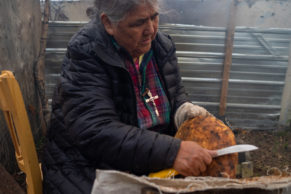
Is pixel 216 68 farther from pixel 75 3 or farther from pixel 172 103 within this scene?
pixel 172 103

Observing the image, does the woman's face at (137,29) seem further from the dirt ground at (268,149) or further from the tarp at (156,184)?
the dirt ground at (268,149)

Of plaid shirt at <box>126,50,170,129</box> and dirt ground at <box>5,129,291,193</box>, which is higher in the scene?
plaid shirt at <box>126,50,170,129</box>

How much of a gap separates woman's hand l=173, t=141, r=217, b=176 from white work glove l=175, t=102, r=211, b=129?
31cm

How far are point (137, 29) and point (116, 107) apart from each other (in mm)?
469

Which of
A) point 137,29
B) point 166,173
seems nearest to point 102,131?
point 166,173

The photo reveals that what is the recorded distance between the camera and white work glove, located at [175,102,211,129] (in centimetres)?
156

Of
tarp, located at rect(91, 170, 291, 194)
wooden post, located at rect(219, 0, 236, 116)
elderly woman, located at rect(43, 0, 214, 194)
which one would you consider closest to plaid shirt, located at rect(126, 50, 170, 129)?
elderly woman, located at rect(43, 0, 214, 194)

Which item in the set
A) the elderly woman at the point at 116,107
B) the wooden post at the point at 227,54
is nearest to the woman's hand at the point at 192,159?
the elderly woman at the point at 116,107

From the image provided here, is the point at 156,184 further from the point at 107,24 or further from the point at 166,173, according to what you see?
the point at 107,24

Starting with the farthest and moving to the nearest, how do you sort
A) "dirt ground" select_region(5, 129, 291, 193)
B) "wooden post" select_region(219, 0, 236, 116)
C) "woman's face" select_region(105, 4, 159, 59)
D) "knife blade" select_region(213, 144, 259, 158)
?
"wooden post" select_region(219, 0, 236, 116)
"dirt ground" select_region(5, 129, 291, 193)
"woman's face" select_region(105, 4, 159, 59)
"knife blade" select_region(213, 144, 259, 158)

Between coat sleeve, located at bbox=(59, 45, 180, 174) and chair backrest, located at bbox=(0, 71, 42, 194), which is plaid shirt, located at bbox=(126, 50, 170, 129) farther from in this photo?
chair backrest, located at bbox=(0, 71, 42, 194)

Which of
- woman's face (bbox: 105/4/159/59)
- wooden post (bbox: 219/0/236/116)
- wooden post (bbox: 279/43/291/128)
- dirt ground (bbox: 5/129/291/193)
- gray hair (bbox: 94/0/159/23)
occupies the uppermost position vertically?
gray hair (bbox: 94/0/159/23)

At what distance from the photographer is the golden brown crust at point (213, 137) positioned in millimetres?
1259

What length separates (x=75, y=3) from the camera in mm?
3855
